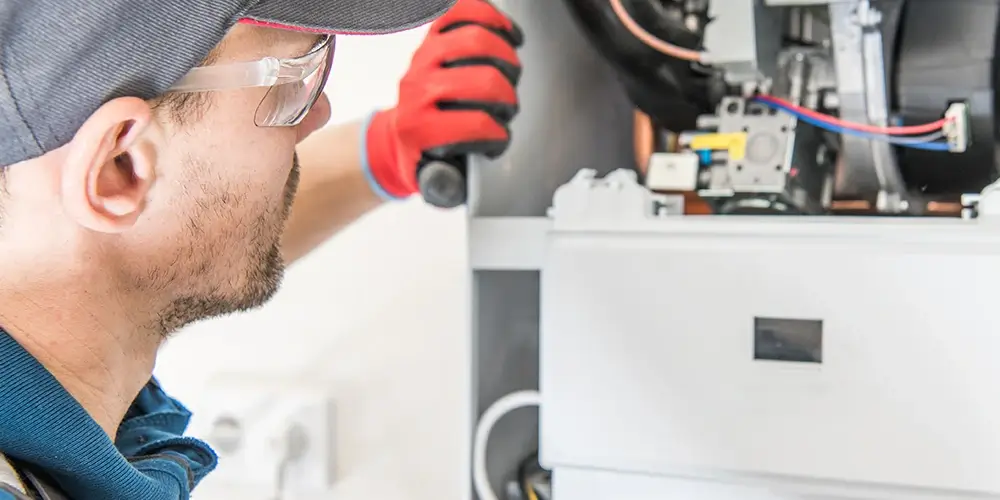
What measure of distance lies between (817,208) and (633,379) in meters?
0.26

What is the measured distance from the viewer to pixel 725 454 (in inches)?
24.1

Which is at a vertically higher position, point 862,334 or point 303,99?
point 303,99

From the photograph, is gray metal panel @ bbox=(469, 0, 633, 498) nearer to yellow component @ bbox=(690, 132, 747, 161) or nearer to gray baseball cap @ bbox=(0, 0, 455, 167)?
yellow component @ bbox=(690, 132, 747, 161)

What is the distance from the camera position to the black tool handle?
0.73 meters

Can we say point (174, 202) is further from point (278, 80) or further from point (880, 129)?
point (880, 129)

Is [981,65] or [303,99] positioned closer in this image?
[303,99]

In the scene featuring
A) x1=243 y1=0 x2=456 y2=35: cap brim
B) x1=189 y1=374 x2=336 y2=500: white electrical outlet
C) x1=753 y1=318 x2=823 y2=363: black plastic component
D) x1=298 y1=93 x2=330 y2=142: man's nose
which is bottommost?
x1=189 y1=374 x2=336 y2=500: white electrical outlet

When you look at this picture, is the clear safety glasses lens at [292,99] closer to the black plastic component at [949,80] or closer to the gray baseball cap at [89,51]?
the gray baseball cap at [89,51]

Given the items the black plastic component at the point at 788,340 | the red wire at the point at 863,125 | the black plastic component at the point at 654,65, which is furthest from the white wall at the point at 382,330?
the black plastic component at the point at 788,340

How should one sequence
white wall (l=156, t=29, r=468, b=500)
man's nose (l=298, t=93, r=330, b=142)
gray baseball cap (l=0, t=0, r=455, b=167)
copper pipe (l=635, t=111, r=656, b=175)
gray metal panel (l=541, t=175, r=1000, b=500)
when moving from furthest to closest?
white wall (l=156, t=29, r=468, b=500) → copper pipe (l=635, t=111, r=656, b=175) → man's nose (l=298, t=93, r=330, b=142) → gray metal panel (l=541, t=175, r=1000, b=500) → gray baseball cap (l=0, t=0, r=455, b=167)

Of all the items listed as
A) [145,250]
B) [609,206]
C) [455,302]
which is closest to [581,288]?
[609,206]

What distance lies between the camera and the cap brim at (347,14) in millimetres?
489

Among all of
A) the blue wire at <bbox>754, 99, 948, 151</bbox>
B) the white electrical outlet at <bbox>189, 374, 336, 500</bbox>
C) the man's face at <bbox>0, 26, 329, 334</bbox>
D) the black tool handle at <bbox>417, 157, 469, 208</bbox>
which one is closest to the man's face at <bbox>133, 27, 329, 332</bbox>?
the man's face at <bbox>0, 26, 329, 334</bbox>

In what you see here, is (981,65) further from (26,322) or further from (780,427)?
(26,322)
